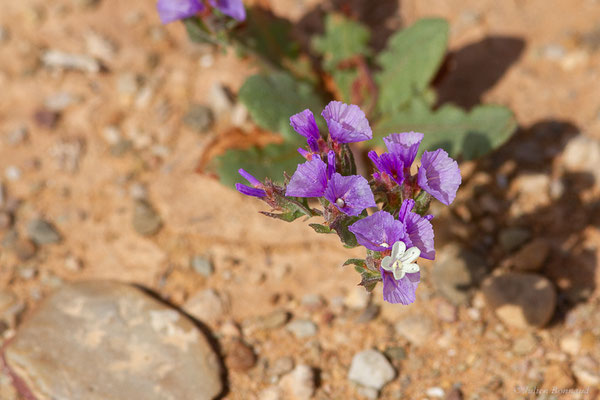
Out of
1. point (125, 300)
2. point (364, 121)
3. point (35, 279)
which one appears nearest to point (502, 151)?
point (364, 121)

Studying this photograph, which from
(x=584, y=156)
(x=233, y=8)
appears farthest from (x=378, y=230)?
(x=584, y=156)

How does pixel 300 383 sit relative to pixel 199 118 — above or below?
below

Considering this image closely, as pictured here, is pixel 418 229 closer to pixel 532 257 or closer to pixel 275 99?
pixel 532 257

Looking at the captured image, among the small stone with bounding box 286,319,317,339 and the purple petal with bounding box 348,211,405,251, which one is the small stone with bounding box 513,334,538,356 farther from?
the purple petal with bounding box 348,211,405,251

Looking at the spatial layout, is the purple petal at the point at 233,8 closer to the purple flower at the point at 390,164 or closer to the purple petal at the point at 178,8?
the purple petal at the point at 178,8

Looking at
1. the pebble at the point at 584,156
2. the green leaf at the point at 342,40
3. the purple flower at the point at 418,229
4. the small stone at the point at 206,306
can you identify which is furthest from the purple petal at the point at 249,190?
the pebble at the point at 584,156

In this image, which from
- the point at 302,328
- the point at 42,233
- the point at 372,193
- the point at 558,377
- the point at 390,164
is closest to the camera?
the point at 372,193

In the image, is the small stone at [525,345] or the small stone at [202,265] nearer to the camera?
the small stone at [525,345]
